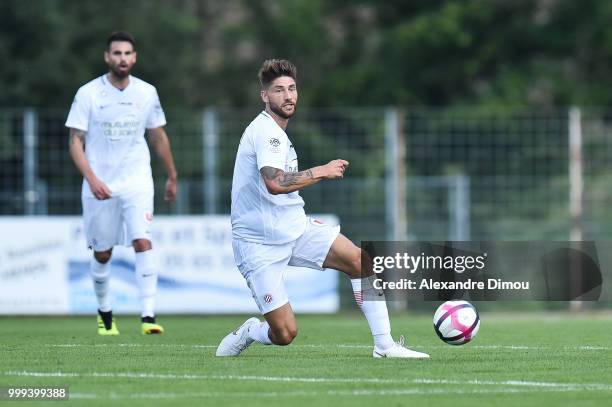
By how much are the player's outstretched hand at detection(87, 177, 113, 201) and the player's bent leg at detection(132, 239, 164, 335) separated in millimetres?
608

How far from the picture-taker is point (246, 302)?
19703 millimetres

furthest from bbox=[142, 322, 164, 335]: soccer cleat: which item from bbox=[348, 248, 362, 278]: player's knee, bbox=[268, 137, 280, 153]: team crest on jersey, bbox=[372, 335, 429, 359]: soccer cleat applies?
bbox=[268, 137, 280, 153]: team crest on jersey

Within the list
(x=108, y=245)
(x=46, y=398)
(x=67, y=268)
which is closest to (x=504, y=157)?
(x=67, y=268)

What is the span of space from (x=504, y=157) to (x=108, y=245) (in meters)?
10.5

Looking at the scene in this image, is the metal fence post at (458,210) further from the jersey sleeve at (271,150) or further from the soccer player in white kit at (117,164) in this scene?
the jersey sleeve at (271,150)

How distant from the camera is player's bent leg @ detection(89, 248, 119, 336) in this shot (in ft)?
43.0

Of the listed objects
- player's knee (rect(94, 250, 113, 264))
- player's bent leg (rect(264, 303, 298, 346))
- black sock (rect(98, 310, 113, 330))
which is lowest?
black sock (rect(98, 310, 113, 330))

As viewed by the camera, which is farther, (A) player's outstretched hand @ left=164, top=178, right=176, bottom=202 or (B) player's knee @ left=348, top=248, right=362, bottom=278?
(A) player's outstretched hand @ left=164, top=178, right=176, bottom=202

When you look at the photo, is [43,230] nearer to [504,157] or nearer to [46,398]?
[504,157]

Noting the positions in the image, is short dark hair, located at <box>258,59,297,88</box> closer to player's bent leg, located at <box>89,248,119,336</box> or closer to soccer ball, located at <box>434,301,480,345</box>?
soccer ball, located at <box>434,301,480,345</box>

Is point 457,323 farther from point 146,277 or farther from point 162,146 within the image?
point 162,146

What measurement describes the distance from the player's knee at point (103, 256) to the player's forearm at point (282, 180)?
3927 millimetres

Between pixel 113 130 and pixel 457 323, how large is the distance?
4.38 metres

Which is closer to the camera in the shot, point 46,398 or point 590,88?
point 46,398
